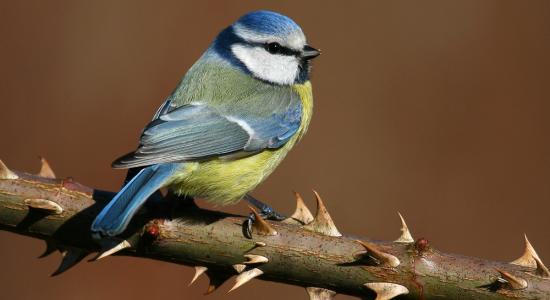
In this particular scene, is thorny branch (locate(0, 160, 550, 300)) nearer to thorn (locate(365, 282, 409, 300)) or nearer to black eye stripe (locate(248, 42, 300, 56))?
thorn (locate(365, 282, 409, 300))

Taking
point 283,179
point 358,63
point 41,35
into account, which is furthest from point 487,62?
point 41,35

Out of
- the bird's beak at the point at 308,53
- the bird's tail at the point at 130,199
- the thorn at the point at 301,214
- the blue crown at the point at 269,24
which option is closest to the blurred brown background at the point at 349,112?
the bird's beak at the point at 308,53

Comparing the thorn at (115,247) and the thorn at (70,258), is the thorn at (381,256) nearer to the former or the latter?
the thorn at (115,247)

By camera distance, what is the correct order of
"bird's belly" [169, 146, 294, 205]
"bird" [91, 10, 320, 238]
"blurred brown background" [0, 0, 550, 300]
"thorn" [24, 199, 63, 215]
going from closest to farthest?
"thorn" [24, 199, 63, 215], "bird" [91, 10, 320, 238], "bird's belly" [169, 146, 294, 205], "blurred brown background" [0, 0, 550, 300]

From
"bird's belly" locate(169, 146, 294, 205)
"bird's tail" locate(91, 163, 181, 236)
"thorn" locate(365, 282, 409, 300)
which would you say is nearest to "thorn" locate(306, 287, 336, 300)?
"thorn" locate(365, 282, 409, 300)

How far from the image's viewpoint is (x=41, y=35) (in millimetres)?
4926

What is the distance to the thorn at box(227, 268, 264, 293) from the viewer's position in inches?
83.3

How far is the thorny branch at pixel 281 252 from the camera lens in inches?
82.2

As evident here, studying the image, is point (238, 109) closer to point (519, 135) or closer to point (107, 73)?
point (107, 73)

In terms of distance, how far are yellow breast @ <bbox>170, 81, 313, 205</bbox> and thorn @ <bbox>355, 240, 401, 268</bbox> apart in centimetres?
117

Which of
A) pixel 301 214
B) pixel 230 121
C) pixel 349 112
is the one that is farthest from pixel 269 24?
pixel 301 214

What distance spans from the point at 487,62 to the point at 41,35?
9.57 feet

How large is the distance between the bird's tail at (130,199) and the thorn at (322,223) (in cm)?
57

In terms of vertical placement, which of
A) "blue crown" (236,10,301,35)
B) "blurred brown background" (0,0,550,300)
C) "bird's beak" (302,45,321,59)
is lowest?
"blurred brown background" (0,0,550,300)
